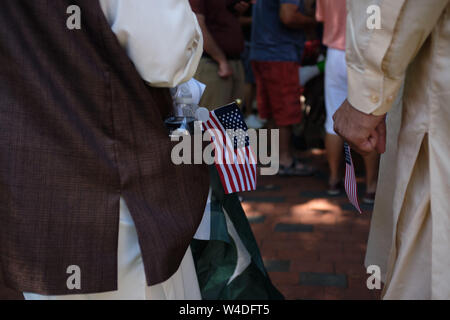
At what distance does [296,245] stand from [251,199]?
110 cm

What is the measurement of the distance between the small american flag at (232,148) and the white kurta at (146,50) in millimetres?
384

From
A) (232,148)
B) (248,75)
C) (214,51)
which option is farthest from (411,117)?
(248,75)

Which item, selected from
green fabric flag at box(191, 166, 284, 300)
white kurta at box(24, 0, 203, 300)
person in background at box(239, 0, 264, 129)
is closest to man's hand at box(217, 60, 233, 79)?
green fabric flag at box(191, 166, 284, 300)

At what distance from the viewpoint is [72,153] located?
1.47 metres

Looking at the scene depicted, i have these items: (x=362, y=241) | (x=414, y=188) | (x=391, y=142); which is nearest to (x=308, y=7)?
(x=362, y=241)

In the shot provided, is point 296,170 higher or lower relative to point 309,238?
lower

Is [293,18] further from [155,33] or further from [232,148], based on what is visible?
[155,33]

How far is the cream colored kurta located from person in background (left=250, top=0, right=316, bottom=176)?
9.95 feet

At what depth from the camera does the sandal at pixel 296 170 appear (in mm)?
5363

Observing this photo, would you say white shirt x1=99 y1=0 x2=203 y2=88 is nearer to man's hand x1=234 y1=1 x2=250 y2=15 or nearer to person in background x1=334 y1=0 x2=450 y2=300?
person in background x1=334 y1=0 x2=450 y2=300

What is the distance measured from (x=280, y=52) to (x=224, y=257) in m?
2.98

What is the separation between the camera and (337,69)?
426 cm

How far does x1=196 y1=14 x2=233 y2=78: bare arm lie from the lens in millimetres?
3459

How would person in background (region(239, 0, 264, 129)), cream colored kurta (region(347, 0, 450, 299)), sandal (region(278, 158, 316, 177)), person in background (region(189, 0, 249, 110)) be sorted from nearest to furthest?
cream colored kurta (region(347, 0, 450, 299)) < person in background (region(189, 0, 249, 110)) < sandal (region(278, 158, 316, 177)) < person in background (region(239, 0, 264, 129))
